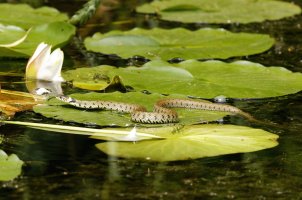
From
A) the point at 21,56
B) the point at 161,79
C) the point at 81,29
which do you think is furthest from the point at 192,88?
the point at 81,29

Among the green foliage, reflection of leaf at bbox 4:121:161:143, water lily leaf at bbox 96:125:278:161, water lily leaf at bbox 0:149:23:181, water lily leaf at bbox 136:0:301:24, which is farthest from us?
water lily leaf at bbox 136:0:301:24

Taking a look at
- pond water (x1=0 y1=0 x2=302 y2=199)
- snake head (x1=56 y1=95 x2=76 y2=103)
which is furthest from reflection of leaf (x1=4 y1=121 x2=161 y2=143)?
snake head (x1=56 y1=95 x2=76 y2=103)

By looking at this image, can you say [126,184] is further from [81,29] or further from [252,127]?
[81,29]

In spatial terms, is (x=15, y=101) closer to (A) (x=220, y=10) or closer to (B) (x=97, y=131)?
(B) (x=97, y=131)

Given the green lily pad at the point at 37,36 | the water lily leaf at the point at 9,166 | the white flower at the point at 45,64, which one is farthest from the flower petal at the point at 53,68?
the water lily leaf at the point at 9,166

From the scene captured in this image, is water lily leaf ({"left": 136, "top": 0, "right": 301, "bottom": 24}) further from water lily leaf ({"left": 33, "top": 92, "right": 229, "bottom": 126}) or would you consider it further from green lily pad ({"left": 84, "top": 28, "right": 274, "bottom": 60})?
water lily leaf ({"left": 33, "top": 92, "right": 229, "bottom": 126})

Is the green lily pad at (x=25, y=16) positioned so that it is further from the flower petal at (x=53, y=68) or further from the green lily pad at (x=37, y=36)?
the flower petal at (x=53, y=68)
